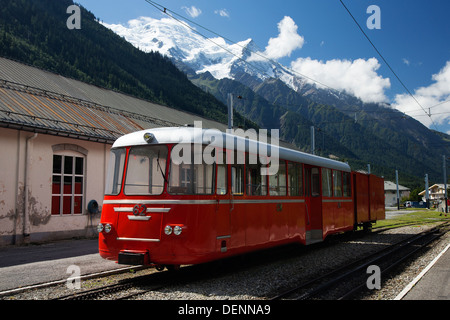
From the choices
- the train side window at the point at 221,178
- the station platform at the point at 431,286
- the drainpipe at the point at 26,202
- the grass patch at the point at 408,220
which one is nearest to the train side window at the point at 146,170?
the train side window at the point at 221,178

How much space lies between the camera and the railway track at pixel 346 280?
24.9 feet

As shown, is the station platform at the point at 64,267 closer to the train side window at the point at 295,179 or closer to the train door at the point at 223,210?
the train door at the point at 223,210

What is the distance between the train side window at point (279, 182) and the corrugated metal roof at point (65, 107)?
31.2 feet

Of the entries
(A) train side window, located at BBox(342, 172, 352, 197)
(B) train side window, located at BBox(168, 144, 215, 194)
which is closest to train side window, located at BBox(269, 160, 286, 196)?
(B) train side window, located at BBox(168, 144, 215, 194)

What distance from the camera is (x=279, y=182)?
10922 millimetres

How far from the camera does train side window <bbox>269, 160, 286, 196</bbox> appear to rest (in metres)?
10.5

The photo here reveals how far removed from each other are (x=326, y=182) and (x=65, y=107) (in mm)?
12696

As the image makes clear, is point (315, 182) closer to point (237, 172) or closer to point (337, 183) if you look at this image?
point (337, 183)

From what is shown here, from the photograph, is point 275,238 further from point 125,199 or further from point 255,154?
point 125,199

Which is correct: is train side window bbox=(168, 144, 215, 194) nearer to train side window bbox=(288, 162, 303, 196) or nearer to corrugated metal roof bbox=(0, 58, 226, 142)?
train side window bbox=(288, 162, 303, 196)

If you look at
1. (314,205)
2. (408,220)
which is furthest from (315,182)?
(408,220)

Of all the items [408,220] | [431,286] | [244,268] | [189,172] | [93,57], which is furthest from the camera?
[93,57]

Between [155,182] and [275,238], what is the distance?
12.5 feet

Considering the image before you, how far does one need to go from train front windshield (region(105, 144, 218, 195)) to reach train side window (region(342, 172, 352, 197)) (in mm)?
8613
